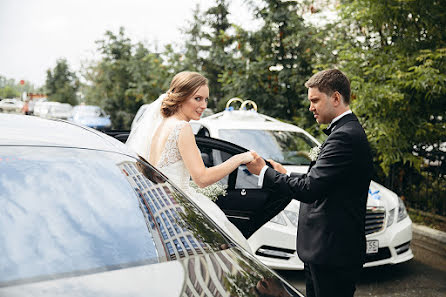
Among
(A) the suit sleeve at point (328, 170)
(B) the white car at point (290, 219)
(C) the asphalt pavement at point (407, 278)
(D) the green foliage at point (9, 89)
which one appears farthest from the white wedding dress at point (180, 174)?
(D) the green foliage at point (9, 89)

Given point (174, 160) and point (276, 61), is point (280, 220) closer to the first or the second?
point (174, 160)

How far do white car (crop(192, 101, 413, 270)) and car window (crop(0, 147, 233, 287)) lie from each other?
1657 millimetres

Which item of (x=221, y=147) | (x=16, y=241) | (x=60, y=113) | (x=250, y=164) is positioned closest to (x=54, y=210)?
(x=16, y=241)

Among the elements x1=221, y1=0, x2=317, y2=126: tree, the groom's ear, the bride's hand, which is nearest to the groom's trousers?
the bride's hand

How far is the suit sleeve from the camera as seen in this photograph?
2473mm

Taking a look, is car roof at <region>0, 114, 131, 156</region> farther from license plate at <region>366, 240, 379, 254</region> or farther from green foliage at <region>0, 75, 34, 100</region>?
green foliage at <region>0, 75, 34, 100</region>

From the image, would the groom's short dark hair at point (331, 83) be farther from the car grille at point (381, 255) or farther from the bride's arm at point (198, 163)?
the car grille at point (381, 255)

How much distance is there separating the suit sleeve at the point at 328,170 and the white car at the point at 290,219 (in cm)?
134

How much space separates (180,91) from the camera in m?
3.21

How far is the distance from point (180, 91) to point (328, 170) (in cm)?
124

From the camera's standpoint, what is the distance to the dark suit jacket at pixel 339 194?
2482mm

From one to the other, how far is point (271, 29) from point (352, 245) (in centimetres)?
967

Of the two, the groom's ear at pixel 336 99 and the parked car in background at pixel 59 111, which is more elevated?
the groom's ear at pixel 336 99

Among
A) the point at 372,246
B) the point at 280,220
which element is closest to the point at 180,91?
the point at 280,220
